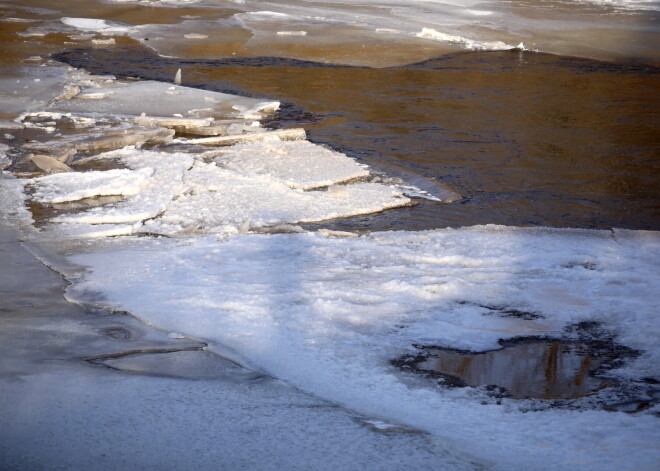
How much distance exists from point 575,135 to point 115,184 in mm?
4315

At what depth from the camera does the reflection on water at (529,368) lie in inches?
122

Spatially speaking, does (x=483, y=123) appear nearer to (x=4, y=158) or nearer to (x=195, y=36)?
(x=4, y=158)

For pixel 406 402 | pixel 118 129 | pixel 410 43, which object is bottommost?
pixel 406 402

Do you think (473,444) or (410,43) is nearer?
(473,444)

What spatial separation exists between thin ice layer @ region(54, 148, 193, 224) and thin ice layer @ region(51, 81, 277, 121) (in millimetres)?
1381

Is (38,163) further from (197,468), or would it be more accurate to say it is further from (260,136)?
(197,468)

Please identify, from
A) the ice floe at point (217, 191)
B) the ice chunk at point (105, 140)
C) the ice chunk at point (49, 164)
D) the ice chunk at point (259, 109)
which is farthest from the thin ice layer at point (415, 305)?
the ice chunk at point (259, 109)

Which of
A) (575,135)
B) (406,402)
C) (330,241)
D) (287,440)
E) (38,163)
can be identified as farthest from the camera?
(575,135)

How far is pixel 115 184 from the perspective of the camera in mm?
5406

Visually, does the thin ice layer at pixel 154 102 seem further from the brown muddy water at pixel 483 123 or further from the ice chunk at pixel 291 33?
the ice chunk at pixel 291 33

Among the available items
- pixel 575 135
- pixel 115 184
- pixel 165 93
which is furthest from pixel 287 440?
pixel 165 93

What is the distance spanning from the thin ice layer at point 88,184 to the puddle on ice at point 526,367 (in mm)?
2827

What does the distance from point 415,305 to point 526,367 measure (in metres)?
0.66

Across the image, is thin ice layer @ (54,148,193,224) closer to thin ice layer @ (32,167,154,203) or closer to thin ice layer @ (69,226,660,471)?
thin ice layer @ (32,167,154,203)
